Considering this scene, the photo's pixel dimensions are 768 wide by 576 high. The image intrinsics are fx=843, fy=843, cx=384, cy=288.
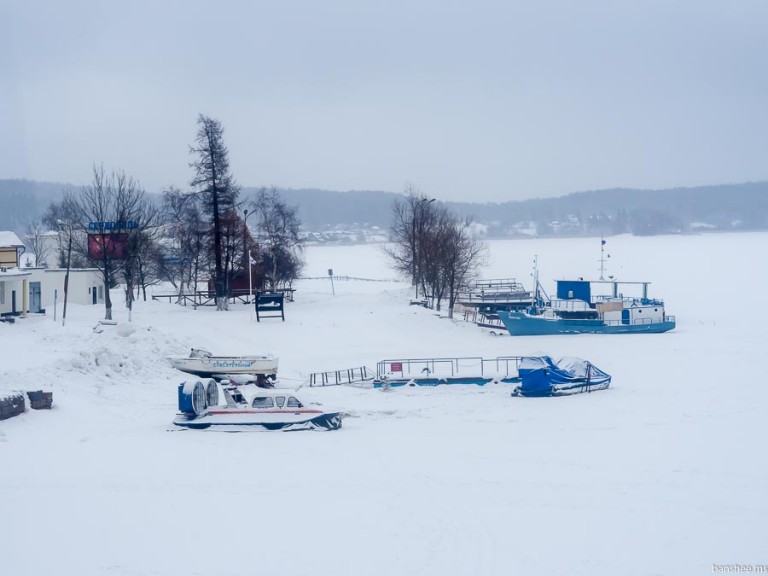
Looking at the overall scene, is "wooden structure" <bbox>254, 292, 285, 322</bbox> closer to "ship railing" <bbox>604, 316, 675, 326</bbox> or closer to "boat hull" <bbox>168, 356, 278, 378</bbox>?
"boat hull" <bbox>168, 356, 278, 378</bbox>

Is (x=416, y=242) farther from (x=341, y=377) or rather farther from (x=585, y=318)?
(x=341, y=377)

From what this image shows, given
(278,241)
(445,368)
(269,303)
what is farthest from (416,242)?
(445,368)

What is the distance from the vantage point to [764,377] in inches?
1188

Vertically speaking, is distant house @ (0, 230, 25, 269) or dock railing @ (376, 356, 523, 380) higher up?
distant house @ (0, 230, 25, 269)

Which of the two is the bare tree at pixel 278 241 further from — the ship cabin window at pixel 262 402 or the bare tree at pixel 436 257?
the ship cabin window at pixel 262 402

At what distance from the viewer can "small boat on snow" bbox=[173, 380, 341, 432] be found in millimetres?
21875

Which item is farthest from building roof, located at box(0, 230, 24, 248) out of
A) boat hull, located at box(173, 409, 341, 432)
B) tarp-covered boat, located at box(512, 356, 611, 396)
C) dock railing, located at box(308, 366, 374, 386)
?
tarp-covered boat, located at box(512, 356, 611, 396)

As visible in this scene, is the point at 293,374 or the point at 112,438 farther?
the point at 293,374

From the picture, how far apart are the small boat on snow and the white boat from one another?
7173mm

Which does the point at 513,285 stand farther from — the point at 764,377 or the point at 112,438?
the point at 112,438

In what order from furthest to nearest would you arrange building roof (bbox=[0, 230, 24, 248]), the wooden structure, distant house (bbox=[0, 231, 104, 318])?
the wooden structure, building roof (bbox=[0, 230, 24, 248]), distant house (bbox=[0, 231, 104, 318])

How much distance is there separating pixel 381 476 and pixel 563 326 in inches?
1341

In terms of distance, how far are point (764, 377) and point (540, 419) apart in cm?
1125

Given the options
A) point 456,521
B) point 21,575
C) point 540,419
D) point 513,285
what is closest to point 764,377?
point 540,419
